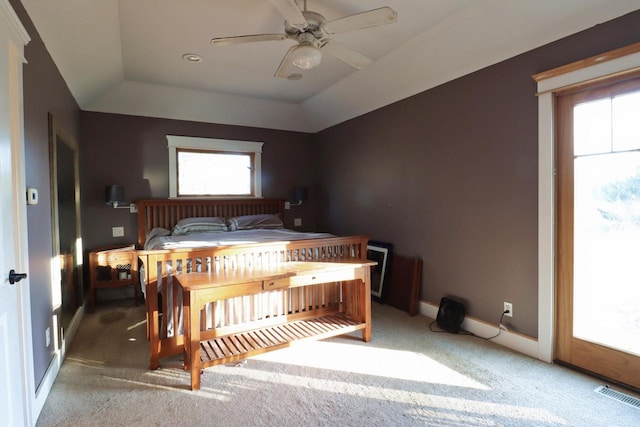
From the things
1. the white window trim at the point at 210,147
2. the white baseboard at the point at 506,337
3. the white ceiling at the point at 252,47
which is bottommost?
the white baseboard at the point at 506,337

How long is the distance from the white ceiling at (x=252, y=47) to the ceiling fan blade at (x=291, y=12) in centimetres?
54

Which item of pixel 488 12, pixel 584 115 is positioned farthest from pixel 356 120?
pixel 584 115

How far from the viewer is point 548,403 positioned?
1.96m

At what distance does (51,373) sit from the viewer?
2168 mm

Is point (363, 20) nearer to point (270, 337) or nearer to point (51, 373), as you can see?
point (270, 337)

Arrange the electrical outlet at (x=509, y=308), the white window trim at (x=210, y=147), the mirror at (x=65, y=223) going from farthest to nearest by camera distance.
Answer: the white window trim at (x=210, y=147), the electrical outlet at (x=509, y=308), the mirror at (x=65, y=223)

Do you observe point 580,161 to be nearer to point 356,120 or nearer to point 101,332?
point 356,120

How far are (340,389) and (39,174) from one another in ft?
7.81

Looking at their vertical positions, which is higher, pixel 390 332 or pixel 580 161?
pixel 580 161

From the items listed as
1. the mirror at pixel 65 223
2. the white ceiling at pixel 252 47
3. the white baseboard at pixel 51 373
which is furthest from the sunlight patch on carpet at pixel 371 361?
the white ceiling at pixel 252 47

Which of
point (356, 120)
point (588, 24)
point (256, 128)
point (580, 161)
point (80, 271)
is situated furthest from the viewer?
point (256, 128)

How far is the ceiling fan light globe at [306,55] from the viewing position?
7.29ft

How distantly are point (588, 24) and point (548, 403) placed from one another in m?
2.40

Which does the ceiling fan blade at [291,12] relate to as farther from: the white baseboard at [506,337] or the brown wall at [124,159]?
the brown wall at [124,159]
